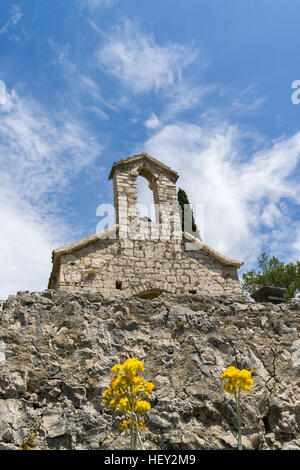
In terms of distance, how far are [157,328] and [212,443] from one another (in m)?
1.27

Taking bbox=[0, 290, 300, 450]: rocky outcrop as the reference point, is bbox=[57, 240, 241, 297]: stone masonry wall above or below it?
above

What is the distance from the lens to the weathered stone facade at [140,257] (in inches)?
411

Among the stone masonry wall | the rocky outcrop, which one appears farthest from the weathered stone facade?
the rocky outcrop

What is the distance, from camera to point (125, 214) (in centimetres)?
1137

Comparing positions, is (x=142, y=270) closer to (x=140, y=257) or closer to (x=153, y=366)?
(x=140, y=257)

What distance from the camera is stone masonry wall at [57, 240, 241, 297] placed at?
10352mm

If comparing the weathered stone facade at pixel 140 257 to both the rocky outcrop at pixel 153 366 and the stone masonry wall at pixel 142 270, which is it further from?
the rocky outcrop at pixel 153 366

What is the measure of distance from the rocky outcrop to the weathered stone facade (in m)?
5.58

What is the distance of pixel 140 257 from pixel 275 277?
44.6 feet

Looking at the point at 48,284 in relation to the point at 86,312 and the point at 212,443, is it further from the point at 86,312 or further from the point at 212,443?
the point at 212,443

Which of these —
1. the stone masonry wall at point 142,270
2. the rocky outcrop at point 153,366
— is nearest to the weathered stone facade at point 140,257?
the stone masonry wall at point 142,270

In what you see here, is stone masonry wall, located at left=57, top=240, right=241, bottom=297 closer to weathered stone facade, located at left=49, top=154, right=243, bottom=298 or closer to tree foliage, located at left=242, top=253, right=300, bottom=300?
weathered stone facade, located at left=49, top=154, right=243, bottom=298
